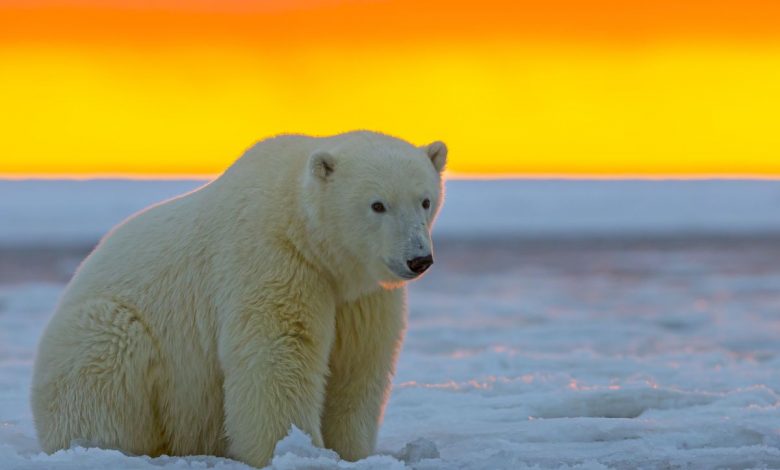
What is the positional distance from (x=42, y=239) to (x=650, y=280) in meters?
15.4

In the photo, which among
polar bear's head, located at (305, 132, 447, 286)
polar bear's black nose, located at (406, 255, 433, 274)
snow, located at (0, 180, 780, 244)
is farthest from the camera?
snow, located at (0, 180, 780, 244)

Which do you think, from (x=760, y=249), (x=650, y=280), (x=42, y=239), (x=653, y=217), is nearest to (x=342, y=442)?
(x=650, y=280)

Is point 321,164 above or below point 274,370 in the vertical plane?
above

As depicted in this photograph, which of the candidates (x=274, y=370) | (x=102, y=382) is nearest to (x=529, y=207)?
(x=102, y=382)

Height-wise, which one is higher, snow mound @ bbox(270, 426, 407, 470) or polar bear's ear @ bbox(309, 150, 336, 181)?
polar bear's ear @ bbox(309, 150, 336, 181)

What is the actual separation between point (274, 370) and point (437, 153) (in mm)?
967

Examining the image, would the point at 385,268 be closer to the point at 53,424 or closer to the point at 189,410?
the point at 189,410

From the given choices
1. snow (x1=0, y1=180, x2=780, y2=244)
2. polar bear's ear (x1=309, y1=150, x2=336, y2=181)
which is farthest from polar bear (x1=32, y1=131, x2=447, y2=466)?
snow (x1=0, y1=180, x2=780, y2=244)

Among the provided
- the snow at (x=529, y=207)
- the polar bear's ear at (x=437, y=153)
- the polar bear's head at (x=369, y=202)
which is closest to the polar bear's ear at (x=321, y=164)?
the polar bear's head at (x=369, y=202)

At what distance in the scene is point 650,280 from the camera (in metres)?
14.2

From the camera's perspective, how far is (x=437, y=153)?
4312 millimetres

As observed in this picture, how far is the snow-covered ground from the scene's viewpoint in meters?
4.50

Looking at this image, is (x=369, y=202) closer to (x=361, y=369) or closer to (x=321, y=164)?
(x=321, y=164)

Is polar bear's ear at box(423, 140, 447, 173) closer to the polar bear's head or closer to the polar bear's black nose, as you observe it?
the polar bear's head
